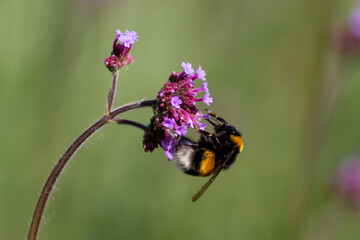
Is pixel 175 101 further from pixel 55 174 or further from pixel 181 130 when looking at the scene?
pixel 55 174

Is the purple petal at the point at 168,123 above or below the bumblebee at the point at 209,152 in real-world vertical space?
above

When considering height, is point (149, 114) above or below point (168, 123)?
below

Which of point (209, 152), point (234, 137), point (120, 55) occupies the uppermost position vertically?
point (120, 55)

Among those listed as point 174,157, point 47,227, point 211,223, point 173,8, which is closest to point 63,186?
point 47,227

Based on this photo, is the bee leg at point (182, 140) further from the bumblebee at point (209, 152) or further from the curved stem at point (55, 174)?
the curved stem at point (55, 174)

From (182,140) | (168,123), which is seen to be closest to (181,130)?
(168,123)

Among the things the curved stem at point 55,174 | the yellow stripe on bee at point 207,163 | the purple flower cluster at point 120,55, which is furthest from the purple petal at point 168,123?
the yellow stripe on bee at point 207,163

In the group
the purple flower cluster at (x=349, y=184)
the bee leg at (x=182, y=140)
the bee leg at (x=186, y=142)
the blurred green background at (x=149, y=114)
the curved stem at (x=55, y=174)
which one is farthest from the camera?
the purple flower cluster at (x=349, y=184)
